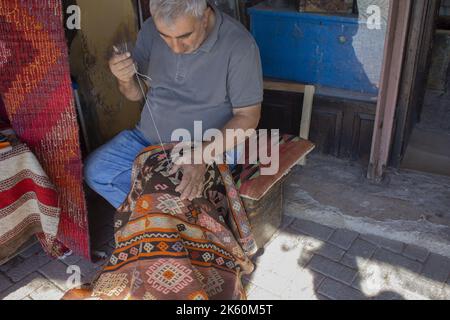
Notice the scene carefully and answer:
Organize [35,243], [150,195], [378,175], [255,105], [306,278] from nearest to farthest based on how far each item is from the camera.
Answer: [150,195] → [255,105] → [306,278] → [35,243] → [378,175]

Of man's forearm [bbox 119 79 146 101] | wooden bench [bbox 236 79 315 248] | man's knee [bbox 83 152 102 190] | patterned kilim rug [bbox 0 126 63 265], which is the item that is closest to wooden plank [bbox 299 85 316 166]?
wooden bench [bbox 236 79 315 248]

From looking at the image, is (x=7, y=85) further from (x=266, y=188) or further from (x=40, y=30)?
Answer: (x=266, y=188)

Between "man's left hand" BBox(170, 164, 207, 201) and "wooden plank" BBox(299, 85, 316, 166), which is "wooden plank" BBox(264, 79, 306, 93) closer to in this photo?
"wooden plank" BBox(299, 85, 316, 166)

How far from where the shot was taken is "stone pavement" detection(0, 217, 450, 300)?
2.35m

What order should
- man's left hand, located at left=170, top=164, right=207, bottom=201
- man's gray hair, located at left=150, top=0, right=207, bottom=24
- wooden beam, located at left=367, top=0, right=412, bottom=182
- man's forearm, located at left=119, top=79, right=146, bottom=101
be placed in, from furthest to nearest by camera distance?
wooden beam, located at left=367, top=0, right=412, bottom=182 → man's forearm, located at left=119, top=79, right=146, bottom=101 → man's left hand, located at left=170, top=164, right=207, bottom=201 → man's gray hair, located at left=150, top=0, right=207, bottom=24

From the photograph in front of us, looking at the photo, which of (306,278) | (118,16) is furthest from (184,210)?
(118,16)

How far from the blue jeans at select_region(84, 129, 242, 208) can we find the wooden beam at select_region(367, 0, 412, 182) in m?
0.98

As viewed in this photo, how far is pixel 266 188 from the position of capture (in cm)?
231

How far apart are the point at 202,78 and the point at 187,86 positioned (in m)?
0.10

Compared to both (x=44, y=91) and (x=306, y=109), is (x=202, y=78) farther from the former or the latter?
(x=306, y=109)

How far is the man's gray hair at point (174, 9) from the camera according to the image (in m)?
1.90

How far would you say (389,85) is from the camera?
9.02 ft

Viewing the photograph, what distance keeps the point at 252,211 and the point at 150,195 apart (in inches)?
24.5
